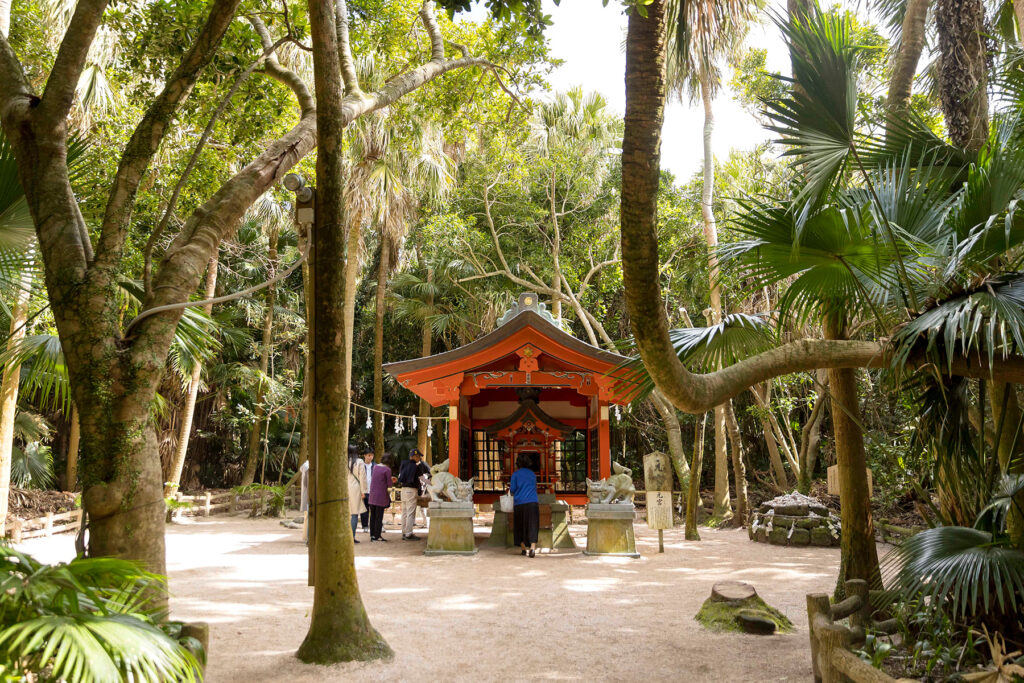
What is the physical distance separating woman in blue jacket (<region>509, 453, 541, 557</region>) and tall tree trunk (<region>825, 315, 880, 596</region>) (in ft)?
16.3

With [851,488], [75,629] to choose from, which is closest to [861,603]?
[851,488]

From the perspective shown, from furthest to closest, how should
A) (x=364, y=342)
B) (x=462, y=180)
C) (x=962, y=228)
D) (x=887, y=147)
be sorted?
(x=364, y=342) < (x=462, y=180) < (x=887, y=147) < (x=962, y=228)

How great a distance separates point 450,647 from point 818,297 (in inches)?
140

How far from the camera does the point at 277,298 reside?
2006 centimetres

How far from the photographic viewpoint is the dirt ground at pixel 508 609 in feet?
15.9

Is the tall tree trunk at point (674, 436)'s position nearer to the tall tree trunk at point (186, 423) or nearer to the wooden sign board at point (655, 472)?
the wooden sign board at point (655, 472)

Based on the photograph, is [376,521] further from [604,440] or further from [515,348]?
[604,440]

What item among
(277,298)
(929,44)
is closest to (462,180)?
(277,298)

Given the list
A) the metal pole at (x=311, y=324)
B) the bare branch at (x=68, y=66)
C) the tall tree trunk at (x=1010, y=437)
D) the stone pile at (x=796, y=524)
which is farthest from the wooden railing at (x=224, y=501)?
the tall tree trunk at (x=1010, y=437)

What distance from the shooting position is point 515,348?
425 inches

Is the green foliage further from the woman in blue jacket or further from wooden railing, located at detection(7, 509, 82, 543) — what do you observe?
wooden railing, located at detection(7, 509, 82, 543)

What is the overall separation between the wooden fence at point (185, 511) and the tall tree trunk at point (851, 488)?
9330 millimetres

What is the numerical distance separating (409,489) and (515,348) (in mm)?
2961

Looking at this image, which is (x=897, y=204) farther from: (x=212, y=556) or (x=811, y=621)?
(x=212, y=556)
